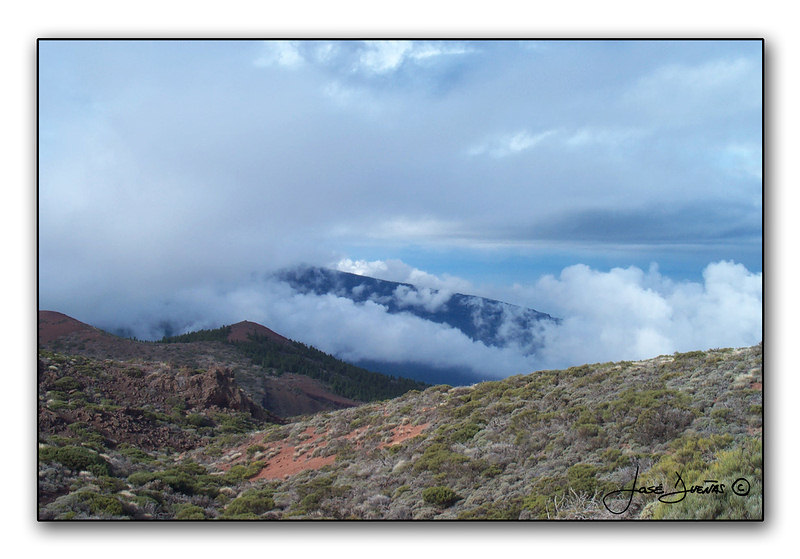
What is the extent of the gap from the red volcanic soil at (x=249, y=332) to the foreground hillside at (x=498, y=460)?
3660cm

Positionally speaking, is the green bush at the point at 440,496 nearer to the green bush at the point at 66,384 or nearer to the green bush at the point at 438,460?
the green bush at the point at 438,460

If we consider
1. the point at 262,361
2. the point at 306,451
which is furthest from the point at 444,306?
the point at 262,361

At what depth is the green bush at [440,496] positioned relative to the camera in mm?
8336

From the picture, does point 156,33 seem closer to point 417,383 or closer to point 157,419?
point 157,419

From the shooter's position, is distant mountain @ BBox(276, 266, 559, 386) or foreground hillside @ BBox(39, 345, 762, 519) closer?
foreground hillside @ BBox(39, 345, 762, 519)

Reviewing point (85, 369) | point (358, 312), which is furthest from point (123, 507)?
point (358, 312)

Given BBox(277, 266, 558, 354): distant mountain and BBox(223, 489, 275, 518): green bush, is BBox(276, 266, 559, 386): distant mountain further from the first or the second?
BBox(223, 489, 275, 518): green bush

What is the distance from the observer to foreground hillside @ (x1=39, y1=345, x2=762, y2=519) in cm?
787

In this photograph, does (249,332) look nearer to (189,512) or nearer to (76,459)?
(76,459)

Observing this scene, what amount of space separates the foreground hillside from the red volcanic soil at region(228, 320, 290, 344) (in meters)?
36.6

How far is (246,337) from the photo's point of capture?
170 feet

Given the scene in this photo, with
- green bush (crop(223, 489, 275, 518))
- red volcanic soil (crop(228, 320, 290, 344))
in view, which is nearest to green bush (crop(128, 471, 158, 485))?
green bush (crop(223, 489, 275, 518))

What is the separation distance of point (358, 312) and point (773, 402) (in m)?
33.0

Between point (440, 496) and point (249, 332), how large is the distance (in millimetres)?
48129
